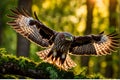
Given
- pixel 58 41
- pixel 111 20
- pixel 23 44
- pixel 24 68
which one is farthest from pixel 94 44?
pixel 111 20

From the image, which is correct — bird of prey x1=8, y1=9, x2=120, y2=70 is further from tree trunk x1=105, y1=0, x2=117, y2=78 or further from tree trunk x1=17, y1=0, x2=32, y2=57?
tree trunk x1=105, y1=0, x2=117, y2=78

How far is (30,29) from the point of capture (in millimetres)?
10484

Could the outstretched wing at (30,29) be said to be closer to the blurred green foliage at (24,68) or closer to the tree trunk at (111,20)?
the blurred green foliage at (24,68)

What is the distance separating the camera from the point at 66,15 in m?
28.3

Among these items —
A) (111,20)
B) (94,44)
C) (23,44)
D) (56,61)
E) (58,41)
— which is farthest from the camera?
(111,20)

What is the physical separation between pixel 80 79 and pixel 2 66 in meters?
1.68

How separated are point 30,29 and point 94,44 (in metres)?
1.75

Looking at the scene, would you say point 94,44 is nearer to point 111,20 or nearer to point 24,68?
point 24,68

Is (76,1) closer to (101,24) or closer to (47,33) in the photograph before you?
(101,24)

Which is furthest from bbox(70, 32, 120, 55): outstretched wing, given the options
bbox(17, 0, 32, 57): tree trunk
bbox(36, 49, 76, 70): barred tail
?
bbox(17, 0, 32, 57): tree trunk

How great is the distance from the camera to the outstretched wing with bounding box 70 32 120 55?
10578 mm

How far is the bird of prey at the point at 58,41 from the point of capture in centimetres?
988

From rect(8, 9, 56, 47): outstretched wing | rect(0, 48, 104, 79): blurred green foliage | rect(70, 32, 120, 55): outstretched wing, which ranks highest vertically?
rect(8, 9, 56, 47): outstretched wing

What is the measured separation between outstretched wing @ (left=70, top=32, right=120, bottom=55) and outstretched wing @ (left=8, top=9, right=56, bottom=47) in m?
0.71
